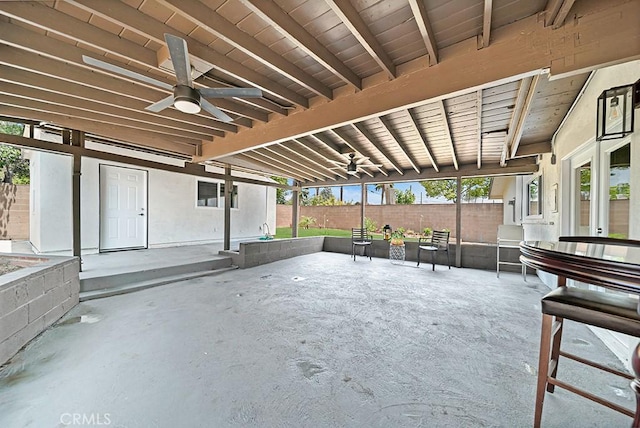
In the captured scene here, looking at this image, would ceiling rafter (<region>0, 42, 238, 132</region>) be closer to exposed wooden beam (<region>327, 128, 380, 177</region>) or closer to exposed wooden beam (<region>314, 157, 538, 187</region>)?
exposed wooden beam (<region>327, 128, 380, 177</region>)

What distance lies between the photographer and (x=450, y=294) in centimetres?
407

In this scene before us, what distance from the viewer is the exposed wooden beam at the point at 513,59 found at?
5.51 ft

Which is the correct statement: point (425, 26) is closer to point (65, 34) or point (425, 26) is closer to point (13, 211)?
point (65, 34)

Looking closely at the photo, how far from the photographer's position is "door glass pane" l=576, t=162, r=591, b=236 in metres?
3.45

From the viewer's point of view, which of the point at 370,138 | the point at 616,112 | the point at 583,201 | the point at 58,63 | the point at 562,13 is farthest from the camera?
the point at 370,138

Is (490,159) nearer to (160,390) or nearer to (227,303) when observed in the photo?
(227,303)

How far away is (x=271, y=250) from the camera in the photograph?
6.54m

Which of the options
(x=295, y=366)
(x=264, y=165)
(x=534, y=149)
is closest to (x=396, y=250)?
(x=534, y=149)

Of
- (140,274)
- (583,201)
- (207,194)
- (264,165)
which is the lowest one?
(140,274)

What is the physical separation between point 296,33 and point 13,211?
30.4 feet

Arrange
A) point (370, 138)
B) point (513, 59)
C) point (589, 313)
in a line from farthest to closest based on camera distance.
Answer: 1. point (370, 138)
2. point (513, 59)
3. point (589, 313)

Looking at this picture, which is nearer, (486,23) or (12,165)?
(486,23)

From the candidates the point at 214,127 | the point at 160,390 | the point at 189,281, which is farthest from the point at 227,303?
the point at 214,127

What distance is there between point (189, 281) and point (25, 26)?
3670mm
